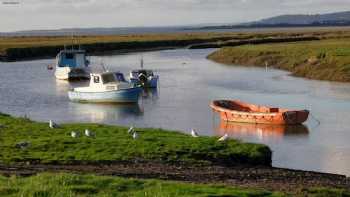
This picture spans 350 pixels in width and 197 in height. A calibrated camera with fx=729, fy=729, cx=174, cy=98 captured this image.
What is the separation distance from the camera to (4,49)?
372 feet

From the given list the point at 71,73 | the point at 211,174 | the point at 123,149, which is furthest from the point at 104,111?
the point at 71,73

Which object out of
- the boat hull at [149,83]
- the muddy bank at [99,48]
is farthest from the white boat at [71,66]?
the muddy bank at [99,48]

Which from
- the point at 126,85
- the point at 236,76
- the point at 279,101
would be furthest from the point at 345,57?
the point at 126,85

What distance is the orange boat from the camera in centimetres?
3609

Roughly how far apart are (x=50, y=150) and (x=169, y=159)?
12.3ft

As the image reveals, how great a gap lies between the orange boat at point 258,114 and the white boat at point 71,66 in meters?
34.3

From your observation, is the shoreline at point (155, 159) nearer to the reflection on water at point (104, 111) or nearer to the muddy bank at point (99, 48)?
the reflection on water at point (104, 111)

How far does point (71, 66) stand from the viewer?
74.3m

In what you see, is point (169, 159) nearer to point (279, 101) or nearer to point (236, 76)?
point (279, 101)

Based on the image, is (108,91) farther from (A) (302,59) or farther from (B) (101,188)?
(B) (101,188)

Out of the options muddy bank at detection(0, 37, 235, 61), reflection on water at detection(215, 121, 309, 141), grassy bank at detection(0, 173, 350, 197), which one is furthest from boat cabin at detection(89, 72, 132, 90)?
muddy bank at detection(0, 37, 235, 61)

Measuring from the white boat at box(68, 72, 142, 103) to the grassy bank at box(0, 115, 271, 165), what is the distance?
22393 mm

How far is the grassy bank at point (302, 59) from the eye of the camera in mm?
63812

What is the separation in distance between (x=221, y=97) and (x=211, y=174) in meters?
31.9
